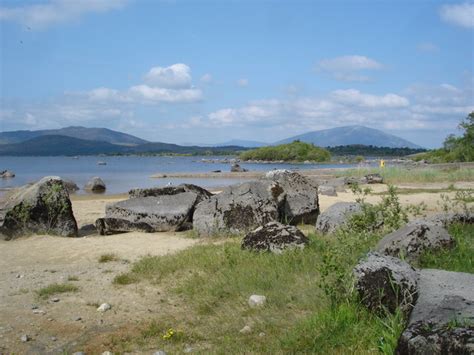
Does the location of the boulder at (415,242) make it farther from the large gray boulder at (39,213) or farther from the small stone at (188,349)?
the large gray boulder at (39,213)

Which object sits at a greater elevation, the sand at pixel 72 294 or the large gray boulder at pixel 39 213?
the large gray boulder at pixel 39 213

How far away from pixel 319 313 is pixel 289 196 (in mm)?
9772

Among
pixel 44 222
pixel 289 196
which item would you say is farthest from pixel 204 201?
pixel 44 222

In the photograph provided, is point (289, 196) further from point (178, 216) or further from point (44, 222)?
point (44, 222)

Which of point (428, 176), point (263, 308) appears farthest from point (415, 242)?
point (428, 176)

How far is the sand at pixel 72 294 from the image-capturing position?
19.9 feet

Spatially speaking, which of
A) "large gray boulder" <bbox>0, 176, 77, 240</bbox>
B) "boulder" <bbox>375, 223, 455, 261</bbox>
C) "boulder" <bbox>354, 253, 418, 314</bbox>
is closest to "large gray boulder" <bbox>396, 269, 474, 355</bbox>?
"boulder" <bbox>354, 253, 418, 314</bbox>

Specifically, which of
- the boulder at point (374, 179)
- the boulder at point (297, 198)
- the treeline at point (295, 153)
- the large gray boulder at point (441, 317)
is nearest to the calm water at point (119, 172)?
the treeline at point (295, 153)

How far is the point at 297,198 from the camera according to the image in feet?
50.2

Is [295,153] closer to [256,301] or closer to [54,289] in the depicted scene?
[54,289]

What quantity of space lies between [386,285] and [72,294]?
5044 millimetres

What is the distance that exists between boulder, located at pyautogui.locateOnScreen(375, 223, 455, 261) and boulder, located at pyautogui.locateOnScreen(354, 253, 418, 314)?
1.55 meters

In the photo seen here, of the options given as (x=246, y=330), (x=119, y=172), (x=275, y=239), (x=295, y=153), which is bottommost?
(x=119, y=172)

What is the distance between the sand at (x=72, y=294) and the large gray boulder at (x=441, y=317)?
142 inches
